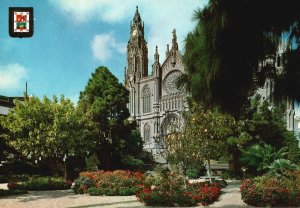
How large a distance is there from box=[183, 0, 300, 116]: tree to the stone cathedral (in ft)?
218

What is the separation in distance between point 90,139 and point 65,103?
4171mm

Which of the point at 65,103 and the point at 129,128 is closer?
the point at 65,103

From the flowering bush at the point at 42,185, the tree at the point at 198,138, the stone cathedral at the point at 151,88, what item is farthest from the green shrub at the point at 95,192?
the stone cathedral at the point at 151,88

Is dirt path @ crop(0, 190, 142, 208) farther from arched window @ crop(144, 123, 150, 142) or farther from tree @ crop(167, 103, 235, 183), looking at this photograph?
arched window @ crop(144, 123, 150, 142)

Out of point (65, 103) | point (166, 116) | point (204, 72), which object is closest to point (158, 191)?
point (204, 72)

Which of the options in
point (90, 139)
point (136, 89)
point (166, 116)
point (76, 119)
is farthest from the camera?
point (136, 89)

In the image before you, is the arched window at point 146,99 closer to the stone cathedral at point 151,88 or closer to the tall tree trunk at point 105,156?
the stone cathedral at point 151,88

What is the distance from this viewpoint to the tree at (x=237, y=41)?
5.62m

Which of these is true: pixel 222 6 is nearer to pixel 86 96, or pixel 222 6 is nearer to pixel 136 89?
pixel 86 96

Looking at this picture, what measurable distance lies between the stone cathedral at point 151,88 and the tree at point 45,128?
146ft

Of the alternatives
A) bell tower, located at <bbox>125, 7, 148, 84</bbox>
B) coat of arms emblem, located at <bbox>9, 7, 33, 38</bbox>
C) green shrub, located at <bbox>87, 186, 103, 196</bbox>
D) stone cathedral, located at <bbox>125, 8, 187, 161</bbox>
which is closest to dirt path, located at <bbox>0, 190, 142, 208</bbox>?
green shrub, located at <bbox>87, 186, 103, 196</bbox>

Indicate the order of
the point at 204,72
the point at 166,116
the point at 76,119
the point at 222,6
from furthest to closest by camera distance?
1. the point at 166,116
2. the point at 76,119
3. the point at 204,72
4. the point at 222,6

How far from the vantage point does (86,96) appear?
36.2 metres

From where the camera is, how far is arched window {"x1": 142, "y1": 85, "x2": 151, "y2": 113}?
83250 millimetres
